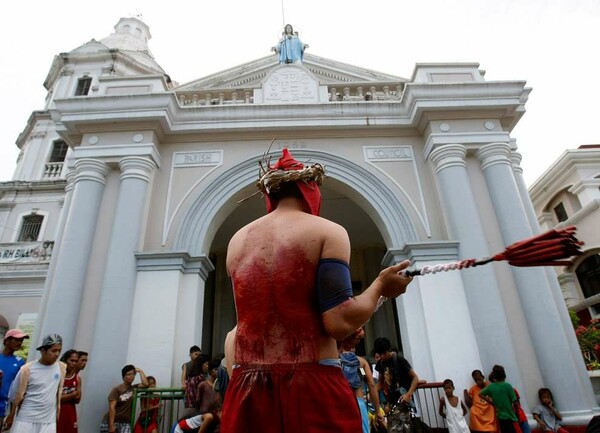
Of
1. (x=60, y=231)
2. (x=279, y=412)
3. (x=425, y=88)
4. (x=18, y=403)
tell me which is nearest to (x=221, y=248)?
(x=60, y=231)

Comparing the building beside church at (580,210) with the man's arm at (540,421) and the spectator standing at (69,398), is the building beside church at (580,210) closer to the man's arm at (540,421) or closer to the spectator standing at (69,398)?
the man's arm at (540,421)

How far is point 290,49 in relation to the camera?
10117mm

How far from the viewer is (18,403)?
12.8 ft

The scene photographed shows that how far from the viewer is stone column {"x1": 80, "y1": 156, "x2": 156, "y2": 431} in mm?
5855

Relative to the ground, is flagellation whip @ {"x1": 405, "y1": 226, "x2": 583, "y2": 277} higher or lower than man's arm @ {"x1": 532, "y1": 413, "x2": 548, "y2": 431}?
higher

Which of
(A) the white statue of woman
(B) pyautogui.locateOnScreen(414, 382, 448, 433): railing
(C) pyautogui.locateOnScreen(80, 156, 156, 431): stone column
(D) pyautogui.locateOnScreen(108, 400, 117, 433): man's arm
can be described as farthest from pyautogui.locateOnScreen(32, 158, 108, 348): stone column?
(B) pyautogui.locateOnScreen(414, 382, 448, 433): railing

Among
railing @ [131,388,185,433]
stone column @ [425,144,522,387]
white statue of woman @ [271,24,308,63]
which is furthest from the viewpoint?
white statue of woman @ [271,24,308,63]

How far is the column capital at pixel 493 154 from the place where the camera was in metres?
7.44

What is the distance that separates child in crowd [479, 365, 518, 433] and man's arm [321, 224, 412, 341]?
193 inches

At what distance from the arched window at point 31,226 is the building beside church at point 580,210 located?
22151 millimetres

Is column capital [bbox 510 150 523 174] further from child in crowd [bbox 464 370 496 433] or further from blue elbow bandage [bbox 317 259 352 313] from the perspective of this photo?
blue elbow bandage [bbox 317 259 352 313]

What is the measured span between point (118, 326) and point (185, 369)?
4.27 ft

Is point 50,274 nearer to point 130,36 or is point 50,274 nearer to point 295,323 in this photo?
point 295,323

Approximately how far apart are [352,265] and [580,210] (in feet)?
35.6
